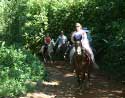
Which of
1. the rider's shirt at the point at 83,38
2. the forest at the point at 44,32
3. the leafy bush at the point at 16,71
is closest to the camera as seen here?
the leafy bush at the point at 16,71

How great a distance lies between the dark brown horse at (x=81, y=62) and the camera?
589 inches

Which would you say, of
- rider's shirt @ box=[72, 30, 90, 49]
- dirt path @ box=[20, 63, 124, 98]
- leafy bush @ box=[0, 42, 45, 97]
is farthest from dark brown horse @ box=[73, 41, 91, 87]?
leafy bush @ box=[0, 42, 45, 97]

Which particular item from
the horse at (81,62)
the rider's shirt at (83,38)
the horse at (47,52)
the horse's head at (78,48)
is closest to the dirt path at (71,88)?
the horse at (81,62)

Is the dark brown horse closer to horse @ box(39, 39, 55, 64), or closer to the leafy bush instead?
the leafy bush

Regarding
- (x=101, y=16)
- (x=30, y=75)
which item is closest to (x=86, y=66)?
(x=30, y=75)

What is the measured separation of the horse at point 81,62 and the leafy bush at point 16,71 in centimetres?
180

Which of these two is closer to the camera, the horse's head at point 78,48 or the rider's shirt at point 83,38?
the horse's head at point 78,48

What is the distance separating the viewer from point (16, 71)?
15.2m

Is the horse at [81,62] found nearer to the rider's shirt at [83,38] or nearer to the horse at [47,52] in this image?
the rider's shirt at [83,38]

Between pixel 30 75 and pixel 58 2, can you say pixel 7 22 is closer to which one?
pixel 30 75

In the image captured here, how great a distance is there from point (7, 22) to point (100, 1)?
303 inches

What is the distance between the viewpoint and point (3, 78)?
47.0ft

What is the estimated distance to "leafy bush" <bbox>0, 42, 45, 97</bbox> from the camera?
13.7 m

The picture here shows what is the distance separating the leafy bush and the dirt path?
47 cm
